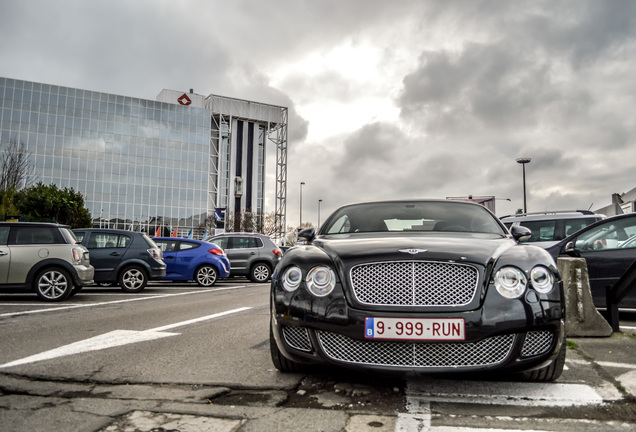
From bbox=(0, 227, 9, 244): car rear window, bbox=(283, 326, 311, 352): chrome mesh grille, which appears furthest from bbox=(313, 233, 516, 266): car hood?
bbox=(0, 227, 9, 244): car rear window

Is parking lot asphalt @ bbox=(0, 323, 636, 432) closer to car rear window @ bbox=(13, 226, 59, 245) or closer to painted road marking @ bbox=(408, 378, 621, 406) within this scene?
painted road marking @ bbox=(408, 378, 621, 406)

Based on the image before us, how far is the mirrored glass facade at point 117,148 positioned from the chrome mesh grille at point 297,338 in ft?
243

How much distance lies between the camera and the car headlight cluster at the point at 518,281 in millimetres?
3436

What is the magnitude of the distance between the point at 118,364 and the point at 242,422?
1.96 metres

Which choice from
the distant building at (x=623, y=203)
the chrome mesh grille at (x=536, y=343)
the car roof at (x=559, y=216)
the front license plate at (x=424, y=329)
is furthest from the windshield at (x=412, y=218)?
the distant building at (x=623, y=203)

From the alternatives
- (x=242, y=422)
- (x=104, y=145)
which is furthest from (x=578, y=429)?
(x=104, y=145)

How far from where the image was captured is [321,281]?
3.61 meters

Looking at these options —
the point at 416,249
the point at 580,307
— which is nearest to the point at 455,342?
the point at 416,249

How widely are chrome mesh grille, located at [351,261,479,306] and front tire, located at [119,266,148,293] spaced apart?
10.3 m

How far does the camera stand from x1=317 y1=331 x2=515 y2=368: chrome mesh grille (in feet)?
10.9

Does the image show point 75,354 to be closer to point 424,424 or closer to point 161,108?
point 424,424

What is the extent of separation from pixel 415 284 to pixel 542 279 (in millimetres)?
857

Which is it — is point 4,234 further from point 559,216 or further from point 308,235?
point 559,216

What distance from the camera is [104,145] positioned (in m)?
74.8
